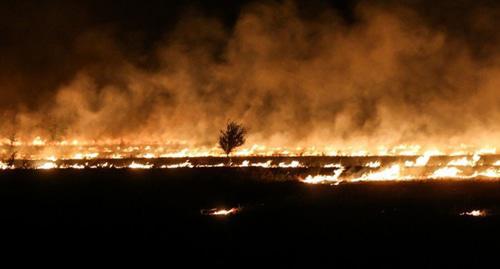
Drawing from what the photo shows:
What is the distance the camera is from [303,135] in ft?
190

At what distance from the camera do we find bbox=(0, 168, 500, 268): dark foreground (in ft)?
41.7

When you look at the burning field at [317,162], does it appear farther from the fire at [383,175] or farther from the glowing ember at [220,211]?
the glowing ember at [220,211]

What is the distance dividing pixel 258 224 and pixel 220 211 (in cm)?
314

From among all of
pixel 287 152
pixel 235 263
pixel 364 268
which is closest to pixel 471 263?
pixel 364 268

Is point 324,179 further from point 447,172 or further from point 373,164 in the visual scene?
point 373,164

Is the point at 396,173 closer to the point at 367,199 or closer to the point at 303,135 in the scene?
the point at 367,199

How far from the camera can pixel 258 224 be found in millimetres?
16375

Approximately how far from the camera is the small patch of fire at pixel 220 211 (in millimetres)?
18592

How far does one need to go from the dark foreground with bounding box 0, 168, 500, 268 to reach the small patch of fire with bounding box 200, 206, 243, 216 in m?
0.33

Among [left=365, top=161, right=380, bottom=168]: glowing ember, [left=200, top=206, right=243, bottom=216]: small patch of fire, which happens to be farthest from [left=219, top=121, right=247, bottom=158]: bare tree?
[left=200, top=206, right=243, bottom=216]: small patch of fire

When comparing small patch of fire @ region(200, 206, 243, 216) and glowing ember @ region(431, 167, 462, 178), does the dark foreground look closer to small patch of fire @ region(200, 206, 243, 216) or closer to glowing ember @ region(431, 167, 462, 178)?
small patch of fire @ region(200, 206, 243, 216)

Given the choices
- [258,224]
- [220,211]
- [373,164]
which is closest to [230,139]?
[373,164]

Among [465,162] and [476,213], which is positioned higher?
[465,162]

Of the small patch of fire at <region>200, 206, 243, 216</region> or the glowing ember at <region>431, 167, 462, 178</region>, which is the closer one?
the small patch of fire at <region>200, 206, 243, 216</region>
